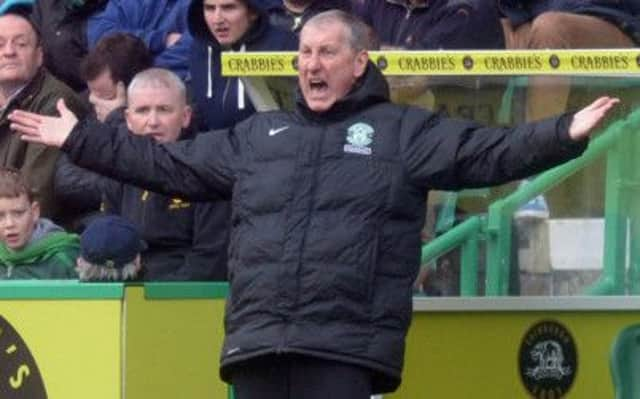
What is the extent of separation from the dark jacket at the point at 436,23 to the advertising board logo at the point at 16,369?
8.14 ft

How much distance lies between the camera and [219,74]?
9000 mm

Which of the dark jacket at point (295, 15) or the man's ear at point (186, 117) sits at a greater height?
the dark jacket at point (295, 15)

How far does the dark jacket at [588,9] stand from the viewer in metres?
8.44

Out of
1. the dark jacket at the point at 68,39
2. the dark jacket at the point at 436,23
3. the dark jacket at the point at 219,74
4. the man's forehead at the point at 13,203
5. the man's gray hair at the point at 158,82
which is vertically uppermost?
the dark jacket at the point at 68,39

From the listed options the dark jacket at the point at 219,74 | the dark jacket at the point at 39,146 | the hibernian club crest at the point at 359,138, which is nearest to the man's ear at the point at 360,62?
the hibernian club crest at the point at 359,138

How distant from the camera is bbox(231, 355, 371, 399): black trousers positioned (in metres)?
6.36

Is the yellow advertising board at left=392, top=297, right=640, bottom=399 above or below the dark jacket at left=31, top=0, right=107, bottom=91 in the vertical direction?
below

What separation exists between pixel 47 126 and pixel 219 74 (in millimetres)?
2170

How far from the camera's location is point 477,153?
6488mm

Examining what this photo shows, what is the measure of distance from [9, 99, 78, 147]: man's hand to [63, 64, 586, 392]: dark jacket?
2.09ft

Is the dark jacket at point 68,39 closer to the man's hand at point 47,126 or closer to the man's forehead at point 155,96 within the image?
the man's forehead at point 155,96

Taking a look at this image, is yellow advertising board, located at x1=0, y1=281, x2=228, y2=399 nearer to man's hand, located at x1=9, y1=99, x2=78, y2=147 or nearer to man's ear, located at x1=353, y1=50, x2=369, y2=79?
man's hand, located at x1=9, y1=99, x2=78, y2=147

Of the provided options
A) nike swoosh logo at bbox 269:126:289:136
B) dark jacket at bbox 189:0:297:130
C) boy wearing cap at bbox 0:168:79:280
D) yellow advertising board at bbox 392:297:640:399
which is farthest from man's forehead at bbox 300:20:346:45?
boy wearing cap at bbox 0:168:79:280

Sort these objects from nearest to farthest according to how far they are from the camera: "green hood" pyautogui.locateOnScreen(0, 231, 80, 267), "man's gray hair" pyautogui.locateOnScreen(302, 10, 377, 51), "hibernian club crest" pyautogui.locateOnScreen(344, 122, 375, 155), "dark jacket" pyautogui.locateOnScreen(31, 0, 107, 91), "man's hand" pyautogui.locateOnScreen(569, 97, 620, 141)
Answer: "man's hand" pyautogui.locateOnScreen(569, 97, 620, 141) < "hibernian club crest" pyautogui.locateOnScreen(344, 122, 375, 155) < "man's gray hair" pyautogui.locateOnScreen(302, 10, 377, 51) < "green hood" pyautogui.locateOnScreen(0, 231, 80, 267) < "dark jacket" pyautogui.locateOnScreen(31, 0, 107, 91)
